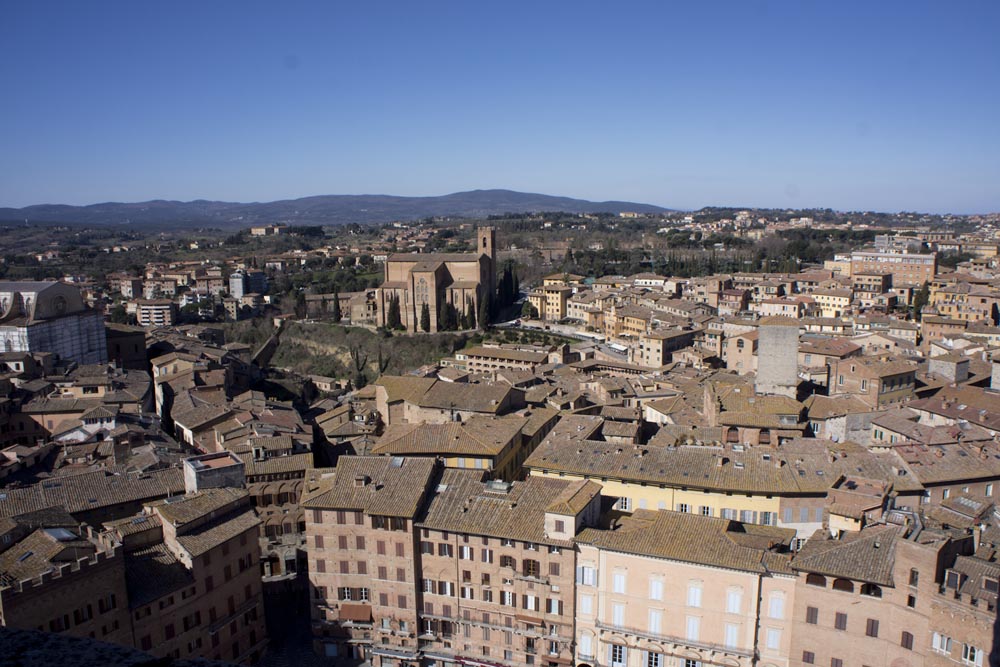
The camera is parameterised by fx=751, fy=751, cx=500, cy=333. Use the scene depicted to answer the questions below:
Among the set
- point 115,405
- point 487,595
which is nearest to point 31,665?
point 487,595

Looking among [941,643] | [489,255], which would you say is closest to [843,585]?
[941,643]

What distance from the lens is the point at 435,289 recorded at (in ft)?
218

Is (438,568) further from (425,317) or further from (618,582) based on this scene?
(425,317)

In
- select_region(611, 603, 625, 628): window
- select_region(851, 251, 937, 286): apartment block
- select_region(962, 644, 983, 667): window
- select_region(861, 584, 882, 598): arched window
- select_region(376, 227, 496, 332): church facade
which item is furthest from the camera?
select_region(851, 251, 937, 286): apartment block

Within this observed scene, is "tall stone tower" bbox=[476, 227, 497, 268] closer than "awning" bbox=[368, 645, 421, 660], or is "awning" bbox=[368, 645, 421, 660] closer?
"awning" bbox=[368, 645, 421, 660]

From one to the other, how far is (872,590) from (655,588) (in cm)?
479

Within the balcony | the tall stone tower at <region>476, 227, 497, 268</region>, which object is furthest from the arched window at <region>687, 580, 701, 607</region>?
the tall stone tower at <region>476, 227, 497, 268</region>

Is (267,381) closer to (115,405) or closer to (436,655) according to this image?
(115,405)

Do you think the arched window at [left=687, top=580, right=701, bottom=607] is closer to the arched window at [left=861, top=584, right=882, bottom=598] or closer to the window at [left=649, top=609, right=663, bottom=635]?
the window at [left=649, top=609, right=663, bottom=635]

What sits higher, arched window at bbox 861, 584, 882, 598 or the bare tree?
arched window at bbox 861, 584, 882, 598

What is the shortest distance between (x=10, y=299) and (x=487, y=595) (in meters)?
39.4

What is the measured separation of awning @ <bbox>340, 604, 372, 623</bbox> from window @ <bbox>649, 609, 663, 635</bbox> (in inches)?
307

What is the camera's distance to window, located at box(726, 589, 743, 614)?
57.6 feet

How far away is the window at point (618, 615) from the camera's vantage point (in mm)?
→ 18766
